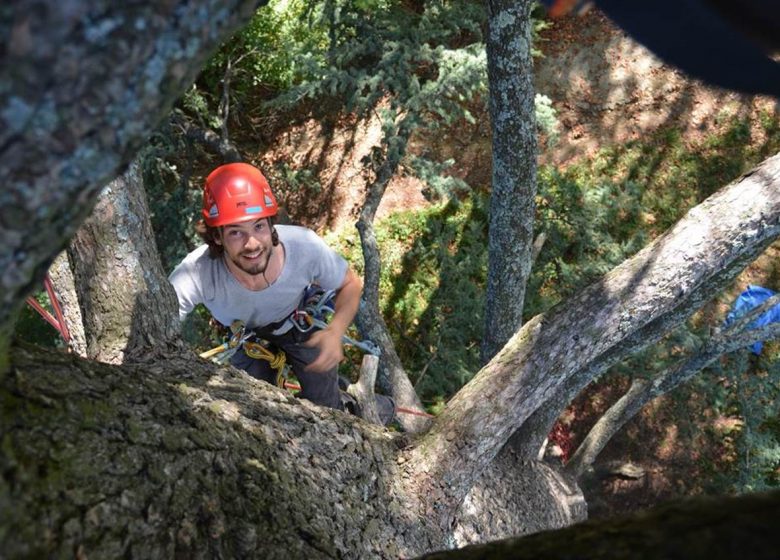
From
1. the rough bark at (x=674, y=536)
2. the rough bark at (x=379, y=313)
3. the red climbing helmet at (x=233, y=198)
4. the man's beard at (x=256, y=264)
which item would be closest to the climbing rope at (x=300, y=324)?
the man's beard at (x=256, y=264)

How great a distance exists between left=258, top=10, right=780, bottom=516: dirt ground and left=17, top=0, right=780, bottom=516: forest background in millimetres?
21

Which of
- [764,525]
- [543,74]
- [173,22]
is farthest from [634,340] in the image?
[543,74]

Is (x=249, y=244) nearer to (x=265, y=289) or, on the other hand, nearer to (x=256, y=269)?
(x=256, y=269)

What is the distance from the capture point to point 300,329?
3.85m

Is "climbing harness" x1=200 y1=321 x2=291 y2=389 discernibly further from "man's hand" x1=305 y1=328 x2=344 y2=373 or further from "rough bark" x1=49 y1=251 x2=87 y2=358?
"rough bark" x1=49 y1=251 x2=87 y2=358

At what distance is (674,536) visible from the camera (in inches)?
36.6

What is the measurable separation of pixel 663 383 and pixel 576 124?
549 cm

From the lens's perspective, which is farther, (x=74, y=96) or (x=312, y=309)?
(x=312, y=309)

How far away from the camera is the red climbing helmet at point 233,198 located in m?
3.29

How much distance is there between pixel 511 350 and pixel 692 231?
88 centimetres

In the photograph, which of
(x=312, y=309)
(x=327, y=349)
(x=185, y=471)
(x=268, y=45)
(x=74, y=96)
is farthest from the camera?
(x=268, y=45)

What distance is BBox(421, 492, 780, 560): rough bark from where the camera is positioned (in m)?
0.84

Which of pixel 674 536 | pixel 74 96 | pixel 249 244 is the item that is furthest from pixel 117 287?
pixel 674 536

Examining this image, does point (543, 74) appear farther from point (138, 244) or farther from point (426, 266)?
point (138, 244)
